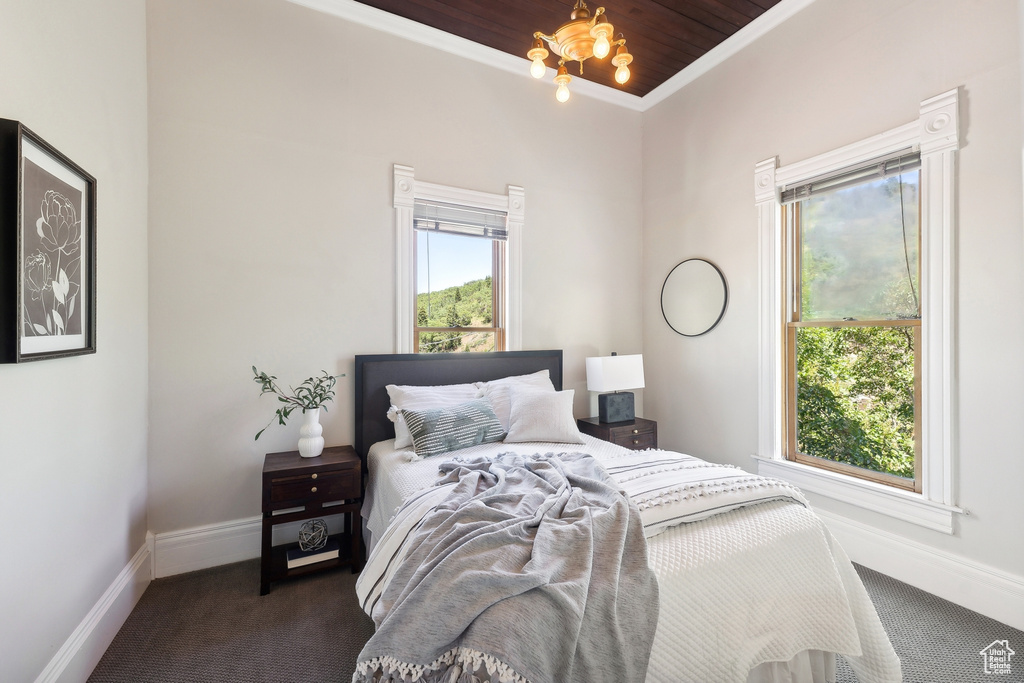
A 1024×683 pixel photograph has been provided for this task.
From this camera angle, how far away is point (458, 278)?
3445 mm

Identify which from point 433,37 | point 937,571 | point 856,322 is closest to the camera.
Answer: point 937,571

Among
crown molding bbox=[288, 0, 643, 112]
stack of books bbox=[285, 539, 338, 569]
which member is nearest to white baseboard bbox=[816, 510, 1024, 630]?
stack of books bbox=[285, 539, 338, 569]

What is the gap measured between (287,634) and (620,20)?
3.84m

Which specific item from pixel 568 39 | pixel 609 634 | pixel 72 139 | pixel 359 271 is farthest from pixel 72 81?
pixel 609 634

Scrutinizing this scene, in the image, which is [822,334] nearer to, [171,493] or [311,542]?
[311,542]

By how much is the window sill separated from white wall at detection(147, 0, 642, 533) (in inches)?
105

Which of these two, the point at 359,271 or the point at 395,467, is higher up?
the point at 359,271

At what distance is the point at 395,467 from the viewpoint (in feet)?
7.95

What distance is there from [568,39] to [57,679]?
2.87 m

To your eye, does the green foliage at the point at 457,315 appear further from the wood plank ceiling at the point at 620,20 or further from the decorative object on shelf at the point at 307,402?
the wood plank ceiling at the point at 620,20

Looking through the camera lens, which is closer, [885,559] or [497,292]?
[885,559]

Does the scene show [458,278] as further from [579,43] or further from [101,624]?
[101,624]

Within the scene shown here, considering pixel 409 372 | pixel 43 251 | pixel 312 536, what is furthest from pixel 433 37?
pixel 312 536

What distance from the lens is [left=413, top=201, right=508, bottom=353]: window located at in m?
3.31
